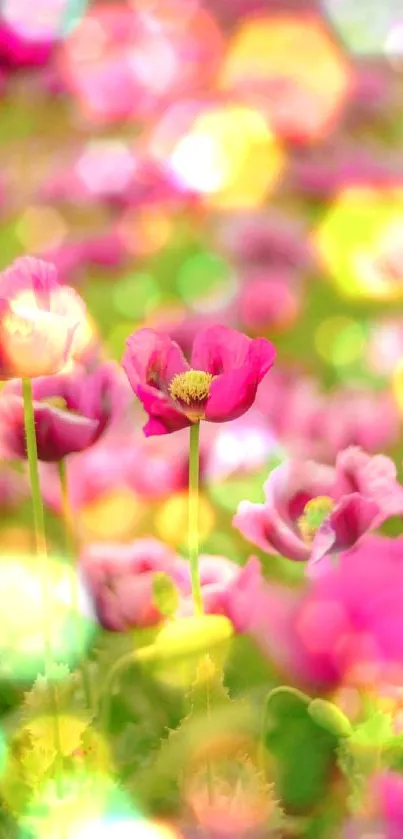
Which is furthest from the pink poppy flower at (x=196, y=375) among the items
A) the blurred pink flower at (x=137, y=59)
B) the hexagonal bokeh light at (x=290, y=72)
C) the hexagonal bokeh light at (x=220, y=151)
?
the blurred pink flower at (x=137, y=59)

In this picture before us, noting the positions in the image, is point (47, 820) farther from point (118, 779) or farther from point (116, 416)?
point (116, 416)

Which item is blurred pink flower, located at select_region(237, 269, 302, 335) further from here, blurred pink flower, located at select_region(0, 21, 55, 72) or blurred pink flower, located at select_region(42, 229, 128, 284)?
blurred pink flower, located at select_region(0, 21, 55, 72)

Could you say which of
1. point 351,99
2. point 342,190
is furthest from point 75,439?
point 351,99

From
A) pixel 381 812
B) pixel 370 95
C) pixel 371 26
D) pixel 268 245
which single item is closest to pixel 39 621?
pixel 381 812

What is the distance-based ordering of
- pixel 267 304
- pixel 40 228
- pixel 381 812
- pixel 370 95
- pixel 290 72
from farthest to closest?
pixel 290 72, pixel 370 95, pixel 40 228, pixel 267 304, pixel 381 812

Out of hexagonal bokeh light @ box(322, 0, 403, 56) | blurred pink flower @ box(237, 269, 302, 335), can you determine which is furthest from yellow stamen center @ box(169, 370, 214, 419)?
hexagonal bokeh light @ box(322, 0, 403, 56)

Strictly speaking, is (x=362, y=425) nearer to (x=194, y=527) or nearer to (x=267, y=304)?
(x=194, y=527)
